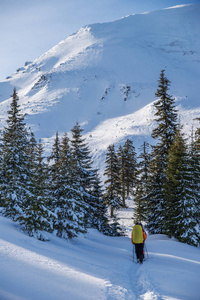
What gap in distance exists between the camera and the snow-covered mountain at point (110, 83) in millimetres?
75056

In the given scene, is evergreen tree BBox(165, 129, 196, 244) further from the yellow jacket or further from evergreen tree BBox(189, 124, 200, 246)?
the yellow jacket

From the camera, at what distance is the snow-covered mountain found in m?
75.1

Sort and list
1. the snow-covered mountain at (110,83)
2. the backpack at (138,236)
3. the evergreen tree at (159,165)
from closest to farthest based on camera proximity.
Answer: the backpack at (138,236) → the evergreen tree at (159,165) → the snow-covered mountain at (110,83)

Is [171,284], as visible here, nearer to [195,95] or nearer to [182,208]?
[182,208]

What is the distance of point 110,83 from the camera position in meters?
113

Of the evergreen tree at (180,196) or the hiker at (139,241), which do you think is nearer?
the hiker at (139,241)

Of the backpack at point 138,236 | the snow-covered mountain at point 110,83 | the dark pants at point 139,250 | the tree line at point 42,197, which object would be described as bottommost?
the dark pants at point 139,250

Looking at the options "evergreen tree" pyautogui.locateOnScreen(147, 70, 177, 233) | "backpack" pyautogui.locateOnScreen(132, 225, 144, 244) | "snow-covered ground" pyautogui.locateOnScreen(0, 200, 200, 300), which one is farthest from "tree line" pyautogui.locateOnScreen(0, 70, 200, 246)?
"backpack" pyautogui.locateOnScreen(132, 225, 144, 244)

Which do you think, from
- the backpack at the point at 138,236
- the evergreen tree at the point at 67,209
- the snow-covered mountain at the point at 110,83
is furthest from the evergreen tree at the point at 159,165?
the snow-covered mountain at the point at 110,83

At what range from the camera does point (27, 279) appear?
454cm

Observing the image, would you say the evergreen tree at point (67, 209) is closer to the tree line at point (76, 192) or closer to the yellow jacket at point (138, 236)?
the tree line at point (76, 192)

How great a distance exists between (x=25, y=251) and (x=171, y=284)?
4.58 metres

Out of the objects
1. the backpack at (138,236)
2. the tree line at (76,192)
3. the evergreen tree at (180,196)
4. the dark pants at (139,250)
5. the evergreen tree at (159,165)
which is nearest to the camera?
the dark pants at (139,250)

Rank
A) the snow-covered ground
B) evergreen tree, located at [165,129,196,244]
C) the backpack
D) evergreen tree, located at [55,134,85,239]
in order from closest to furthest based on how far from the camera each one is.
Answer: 1. the snow-covered ground
2. the backpack
3. evergreen tree, located at [55,134,85,239]
4. evergreen tree, located at [165,129,196,244]
